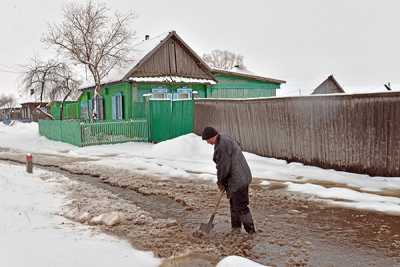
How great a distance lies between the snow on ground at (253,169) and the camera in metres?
8.05

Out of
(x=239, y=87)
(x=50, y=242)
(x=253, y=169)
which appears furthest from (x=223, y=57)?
(x=50, y=242)

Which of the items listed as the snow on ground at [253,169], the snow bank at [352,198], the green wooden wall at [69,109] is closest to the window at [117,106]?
the snow on ground at [253,169]

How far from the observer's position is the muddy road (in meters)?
4.96

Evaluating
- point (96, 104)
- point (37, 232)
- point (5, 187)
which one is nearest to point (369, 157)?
point (37, 232)

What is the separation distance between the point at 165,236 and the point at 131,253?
0.89 meters

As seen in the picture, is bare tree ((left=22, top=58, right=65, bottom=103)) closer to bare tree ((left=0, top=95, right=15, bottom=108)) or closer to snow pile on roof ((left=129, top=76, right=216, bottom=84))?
snow pile on roof ((left=129, top=76, right=216, bottom=84))

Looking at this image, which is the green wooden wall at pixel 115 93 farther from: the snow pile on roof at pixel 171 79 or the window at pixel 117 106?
the snow pile on roof at pixel 171 79

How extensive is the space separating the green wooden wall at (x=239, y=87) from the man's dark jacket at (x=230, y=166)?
2010 centimetres

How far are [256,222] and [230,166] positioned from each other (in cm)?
134

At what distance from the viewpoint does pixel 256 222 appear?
638 cm

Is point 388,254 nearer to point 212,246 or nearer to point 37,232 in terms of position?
point 212,246

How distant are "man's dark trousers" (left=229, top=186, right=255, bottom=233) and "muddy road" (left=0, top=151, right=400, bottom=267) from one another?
19 cm

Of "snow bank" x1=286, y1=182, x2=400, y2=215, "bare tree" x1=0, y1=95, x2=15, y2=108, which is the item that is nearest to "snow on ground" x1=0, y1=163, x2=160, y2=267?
"snow bank" x1=286, y1=182, x2=400, y2=215

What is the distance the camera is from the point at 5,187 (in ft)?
26.2
